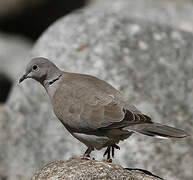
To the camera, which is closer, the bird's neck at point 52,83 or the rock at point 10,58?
the bird's neck at point 52,83

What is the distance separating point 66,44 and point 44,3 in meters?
12.1

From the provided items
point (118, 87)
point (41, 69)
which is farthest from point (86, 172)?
point (118, 87)

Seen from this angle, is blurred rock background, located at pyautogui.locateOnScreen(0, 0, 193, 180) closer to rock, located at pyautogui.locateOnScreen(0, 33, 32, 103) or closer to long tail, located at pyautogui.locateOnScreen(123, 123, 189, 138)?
long tail, located at pyautogui.locateOnScreen(123, 123, 189, 138)

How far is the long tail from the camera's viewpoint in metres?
7.98

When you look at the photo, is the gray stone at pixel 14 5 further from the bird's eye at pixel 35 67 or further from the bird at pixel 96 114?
the bird at pixel 96 114

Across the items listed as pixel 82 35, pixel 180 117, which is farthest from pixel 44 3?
pixel 180 117

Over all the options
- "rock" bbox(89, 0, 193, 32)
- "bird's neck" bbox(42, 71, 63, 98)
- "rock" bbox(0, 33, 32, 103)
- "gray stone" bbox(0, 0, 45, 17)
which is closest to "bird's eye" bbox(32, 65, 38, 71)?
"bird's neck" bbox(42, 71, 63, 98)

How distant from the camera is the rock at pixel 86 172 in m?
7.88

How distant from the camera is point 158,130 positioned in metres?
8.06

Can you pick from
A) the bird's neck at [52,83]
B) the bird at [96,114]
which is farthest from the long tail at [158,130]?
the bird's neck at [52,83]

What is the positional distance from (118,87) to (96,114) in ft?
10.1

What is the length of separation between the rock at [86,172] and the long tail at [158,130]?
557 millimetres

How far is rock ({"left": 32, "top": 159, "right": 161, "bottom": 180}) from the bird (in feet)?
1.76

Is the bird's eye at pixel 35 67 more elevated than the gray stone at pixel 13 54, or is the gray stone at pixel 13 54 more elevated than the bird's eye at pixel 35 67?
the gray stone at pixel 13 54
